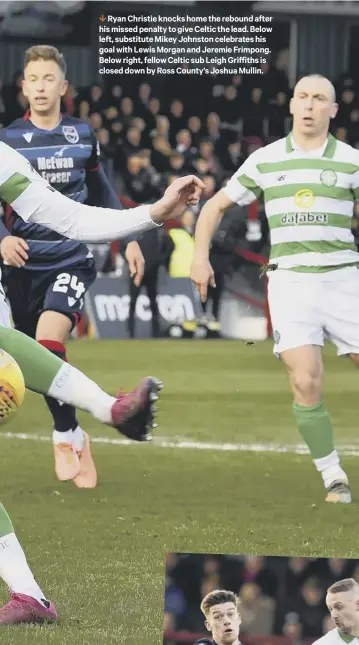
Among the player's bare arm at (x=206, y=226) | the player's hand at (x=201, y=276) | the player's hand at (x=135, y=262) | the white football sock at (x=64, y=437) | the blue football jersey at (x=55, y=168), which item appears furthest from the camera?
the blue football jersey at (x=55, y=168)

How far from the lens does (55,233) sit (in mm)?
7785

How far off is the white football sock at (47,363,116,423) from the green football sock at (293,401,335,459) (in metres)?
2.88

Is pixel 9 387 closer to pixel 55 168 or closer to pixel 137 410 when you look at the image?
pixel 137 410

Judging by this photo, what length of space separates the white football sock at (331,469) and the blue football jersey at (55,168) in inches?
60.3

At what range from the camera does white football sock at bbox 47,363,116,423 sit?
14.8ft

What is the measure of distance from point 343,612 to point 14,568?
1.23 m

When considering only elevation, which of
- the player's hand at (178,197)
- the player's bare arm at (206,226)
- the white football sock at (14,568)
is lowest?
the white football sock at (14,568)

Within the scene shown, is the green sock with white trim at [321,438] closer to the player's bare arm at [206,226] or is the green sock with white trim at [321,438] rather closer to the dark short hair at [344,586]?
the player's bare arm at [206,226]

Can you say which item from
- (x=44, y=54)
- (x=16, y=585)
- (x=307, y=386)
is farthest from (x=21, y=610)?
(x=44, y=54)

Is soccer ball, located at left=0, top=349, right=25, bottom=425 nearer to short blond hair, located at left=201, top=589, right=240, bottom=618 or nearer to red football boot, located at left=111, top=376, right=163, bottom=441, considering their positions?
red football boot, located at left=111, top=376, right=163, bottom=441

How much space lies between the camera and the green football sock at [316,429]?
7.31 m

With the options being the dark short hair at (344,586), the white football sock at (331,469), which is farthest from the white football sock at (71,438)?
the dark short hair at (344,586)

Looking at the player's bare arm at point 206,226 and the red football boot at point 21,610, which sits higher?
the player's bare arm at point 206,226

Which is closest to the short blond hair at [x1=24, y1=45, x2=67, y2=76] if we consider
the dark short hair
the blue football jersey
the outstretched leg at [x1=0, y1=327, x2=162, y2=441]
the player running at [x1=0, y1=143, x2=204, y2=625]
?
the blue football jersey
